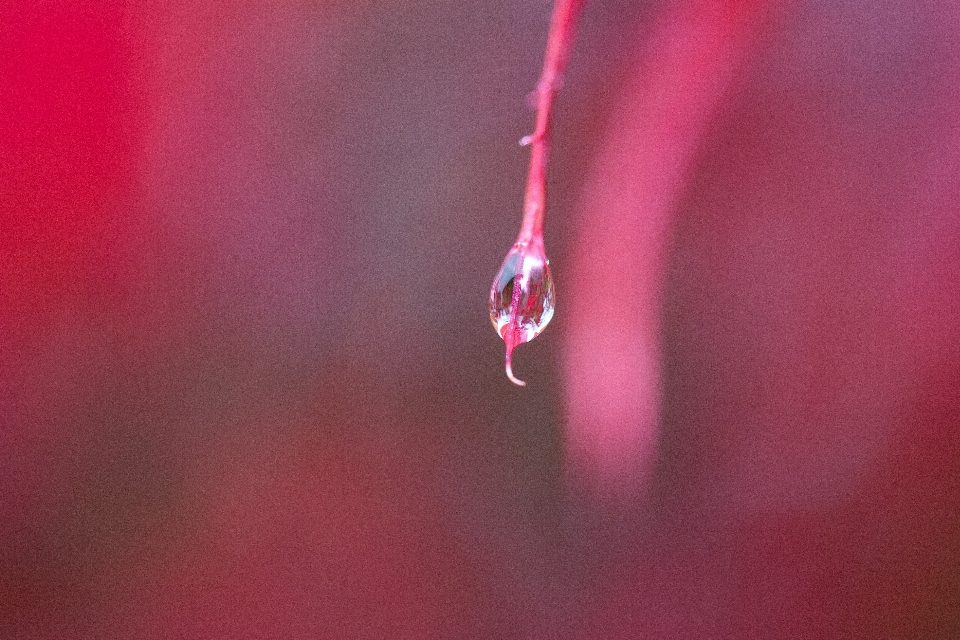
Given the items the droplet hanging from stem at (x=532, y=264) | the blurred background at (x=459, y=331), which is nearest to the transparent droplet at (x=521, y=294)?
the droplet hanging from stem at (x=532, y=264)

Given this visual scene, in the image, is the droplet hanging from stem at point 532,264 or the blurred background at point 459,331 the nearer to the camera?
the droplet hanging from stem at point 532,264

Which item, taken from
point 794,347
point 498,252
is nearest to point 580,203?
point 498,252

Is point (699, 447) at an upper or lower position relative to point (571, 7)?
lower

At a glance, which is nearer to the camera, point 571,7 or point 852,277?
point 571,7

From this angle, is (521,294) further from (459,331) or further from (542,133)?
(459,331)

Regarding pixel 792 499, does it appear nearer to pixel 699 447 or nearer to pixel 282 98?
pixel 699 447

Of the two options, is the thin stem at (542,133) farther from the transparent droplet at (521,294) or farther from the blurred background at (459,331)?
the blurred background at (459,331)

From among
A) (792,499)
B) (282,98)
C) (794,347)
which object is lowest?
(792,499)
